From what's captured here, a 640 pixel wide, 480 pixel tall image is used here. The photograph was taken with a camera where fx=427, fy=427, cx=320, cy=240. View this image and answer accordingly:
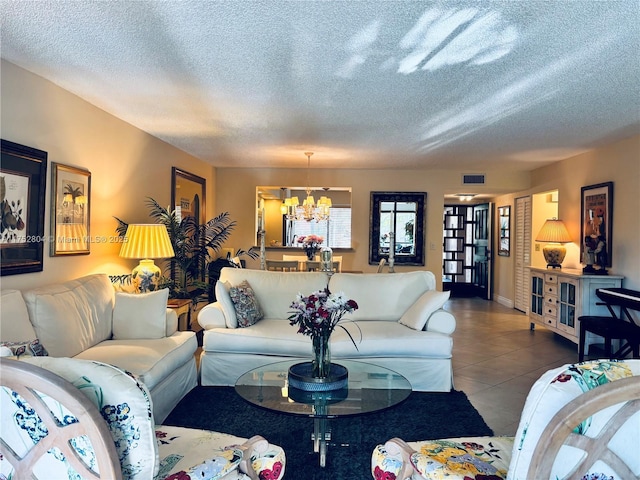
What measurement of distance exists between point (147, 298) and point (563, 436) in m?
3.08

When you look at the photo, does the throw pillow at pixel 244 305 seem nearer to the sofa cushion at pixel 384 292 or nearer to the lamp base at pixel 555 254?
the sofa cushion at pixel 384 292

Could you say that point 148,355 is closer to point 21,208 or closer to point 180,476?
point 21,208

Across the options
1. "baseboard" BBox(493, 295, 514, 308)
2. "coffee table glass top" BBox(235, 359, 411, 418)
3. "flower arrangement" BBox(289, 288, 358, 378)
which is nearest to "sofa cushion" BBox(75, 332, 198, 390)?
"coffee table glass top" BBox(235, 359, 411, 418)

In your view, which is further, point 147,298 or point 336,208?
point 336,208

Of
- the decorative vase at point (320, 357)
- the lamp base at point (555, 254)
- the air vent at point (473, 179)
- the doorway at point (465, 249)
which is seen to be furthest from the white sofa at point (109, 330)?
the doorway at point (465, 249)

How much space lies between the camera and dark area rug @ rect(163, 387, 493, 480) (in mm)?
2391

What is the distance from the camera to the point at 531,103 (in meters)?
3.54

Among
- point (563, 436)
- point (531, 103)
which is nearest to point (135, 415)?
point (563, 436)

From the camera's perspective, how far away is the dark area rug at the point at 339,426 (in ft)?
7.84

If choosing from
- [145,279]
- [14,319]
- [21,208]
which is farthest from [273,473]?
[145,279]

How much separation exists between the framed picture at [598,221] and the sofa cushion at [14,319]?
5567 millimetres

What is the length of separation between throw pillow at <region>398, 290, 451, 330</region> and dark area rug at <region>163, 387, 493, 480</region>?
60cm

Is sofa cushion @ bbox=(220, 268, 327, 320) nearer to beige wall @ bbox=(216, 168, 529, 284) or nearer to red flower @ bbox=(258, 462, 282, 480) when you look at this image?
red flower @ bbox=(258, 462, 282, 480)

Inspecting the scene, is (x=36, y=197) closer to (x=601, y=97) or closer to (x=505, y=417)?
(x=505, y=417)
